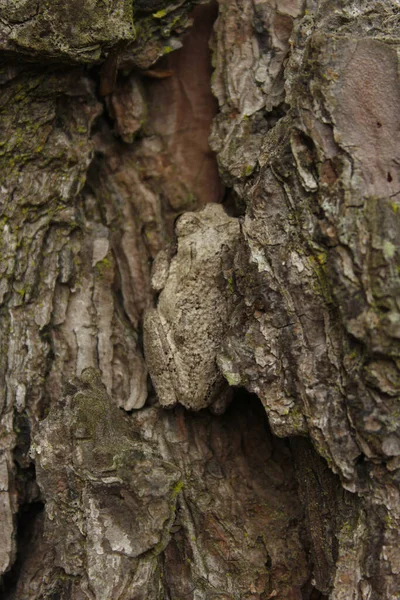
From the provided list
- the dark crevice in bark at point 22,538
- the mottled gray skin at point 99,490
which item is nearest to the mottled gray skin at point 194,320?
the mottled gray skin at point 99,490

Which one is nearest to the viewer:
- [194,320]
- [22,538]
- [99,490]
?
[99,490]

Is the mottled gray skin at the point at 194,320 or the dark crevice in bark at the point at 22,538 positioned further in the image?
the dark crevice in bark at the point at 22,538

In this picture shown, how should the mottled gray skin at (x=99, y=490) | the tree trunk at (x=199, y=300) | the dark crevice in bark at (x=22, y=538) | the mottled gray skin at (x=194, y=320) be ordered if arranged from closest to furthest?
the tree trunk at (x=199, y=300)
the mottled gray skin at (x=99, y=490)
the mottled gray skin at (x=194, y=320)
the dark crevice in bark at (x=22, y=538)

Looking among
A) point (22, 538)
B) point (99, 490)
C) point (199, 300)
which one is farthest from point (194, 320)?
point (22, 538)

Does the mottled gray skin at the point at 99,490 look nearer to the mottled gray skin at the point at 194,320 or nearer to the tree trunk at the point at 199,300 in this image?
the tree trunk at the point at 199,300

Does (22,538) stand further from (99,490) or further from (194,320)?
(194,320)

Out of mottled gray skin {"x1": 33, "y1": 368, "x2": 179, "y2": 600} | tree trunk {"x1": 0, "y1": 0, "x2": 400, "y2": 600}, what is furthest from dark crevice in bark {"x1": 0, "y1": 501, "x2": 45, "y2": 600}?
mottled gray skin {"x1": 33, "y1": 368, "x2": 179, "y2": 600}
